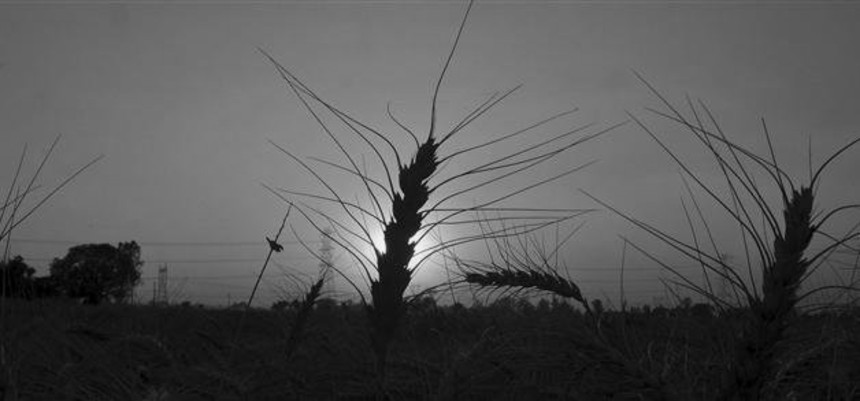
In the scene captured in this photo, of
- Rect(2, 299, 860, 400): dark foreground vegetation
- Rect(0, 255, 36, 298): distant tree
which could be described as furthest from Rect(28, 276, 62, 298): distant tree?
Rect(2, 299, 860, 400): dark foreground vegetation

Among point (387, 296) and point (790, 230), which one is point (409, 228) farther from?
point (790, 230)

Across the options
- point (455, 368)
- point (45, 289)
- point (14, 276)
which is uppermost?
point (45, 289)

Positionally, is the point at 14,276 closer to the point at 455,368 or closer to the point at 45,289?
the point at 455,368

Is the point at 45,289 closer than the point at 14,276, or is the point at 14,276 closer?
the point at 14,276

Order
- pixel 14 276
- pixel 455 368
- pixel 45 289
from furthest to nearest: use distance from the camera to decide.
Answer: pixel 45 289 → pixel 14 276 → pixel 455 368

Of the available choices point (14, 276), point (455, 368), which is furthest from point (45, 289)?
point (455, 368)

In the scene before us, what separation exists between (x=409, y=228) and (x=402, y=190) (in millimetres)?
134

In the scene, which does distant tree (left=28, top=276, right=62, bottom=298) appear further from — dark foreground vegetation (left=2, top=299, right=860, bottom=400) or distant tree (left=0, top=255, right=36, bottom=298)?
dark foreground vegetation (left=2, top=299, right=860, bottom=400)

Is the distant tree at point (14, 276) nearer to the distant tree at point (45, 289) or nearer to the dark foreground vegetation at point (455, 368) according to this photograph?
the dark foreground vegetation at point (455, 368)

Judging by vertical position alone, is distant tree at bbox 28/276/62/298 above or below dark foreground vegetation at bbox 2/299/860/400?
above

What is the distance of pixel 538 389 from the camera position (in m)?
3.22

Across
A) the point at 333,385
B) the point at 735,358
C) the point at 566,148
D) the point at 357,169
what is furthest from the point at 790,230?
the point at 333,385

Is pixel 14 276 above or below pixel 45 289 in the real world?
below

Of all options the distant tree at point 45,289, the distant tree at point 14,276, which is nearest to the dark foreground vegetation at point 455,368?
the distant tree at point 14,276
